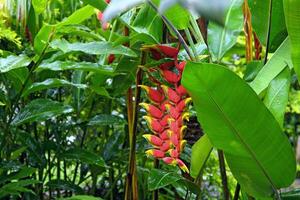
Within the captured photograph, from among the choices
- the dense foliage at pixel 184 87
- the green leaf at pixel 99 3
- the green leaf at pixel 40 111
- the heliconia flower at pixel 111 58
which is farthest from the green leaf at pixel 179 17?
the green leaf at pixel 40 111

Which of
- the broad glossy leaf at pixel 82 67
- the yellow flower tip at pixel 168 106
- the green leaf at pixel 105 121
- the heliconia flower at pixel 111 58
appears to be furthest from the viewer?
the green leaf at pixel 105 121

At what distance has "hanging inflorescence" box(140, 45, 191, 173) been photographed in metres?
0.84

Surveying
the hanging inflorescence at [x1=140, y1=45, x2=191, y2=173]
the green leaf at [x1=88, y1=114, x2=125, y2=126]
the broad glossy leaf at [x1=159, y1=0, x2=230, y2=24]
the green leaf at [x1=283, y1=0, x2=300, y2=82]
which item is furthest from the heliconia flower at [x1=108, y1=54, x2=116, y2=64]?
the broad glossy leaf at [x1=159, y1=0, x2=230, y2=24]

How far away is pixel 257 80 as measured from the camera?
0.91 meters

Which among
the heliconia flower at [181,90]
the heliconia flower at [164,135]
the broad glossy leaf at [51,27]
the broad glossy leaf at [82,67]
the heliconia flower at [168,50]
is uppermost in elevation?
the broad glossy leaf at [51,27]

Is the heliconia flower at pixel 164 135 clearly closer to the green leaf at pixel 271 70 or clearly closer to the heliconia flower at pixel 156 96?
the heliconia flower at pixel 156 96

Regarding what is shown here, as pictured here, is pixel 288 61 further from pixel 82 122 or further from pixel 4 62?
pixel 82 122

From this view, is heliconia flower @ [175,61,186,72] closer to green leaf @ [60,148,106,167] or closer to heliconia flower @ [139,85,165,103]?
heliconia flower @ [139,85,165,103]

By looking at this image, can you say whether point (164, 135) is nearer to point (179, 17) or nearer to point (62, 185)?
point (179, 17)

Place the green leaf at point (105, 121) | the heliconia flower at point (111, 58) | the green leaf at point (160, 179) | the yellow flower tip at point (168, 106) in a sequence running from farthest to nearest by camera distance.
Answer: the green leaf at point (105, 121) → the heliconia flower at point (111, 58) → the green leaf at point (160, 179) → the yellow flower tip at point (168, 106)

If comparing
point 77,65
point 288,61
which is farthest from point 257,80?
point 77,65

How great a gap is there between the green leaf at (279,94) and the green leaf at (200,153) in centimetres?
17

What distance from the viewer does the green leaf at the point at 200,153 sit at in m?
0.99

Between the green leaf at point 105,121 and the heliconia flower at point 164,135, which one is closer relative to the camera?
the heliconia flower at point 164,135
